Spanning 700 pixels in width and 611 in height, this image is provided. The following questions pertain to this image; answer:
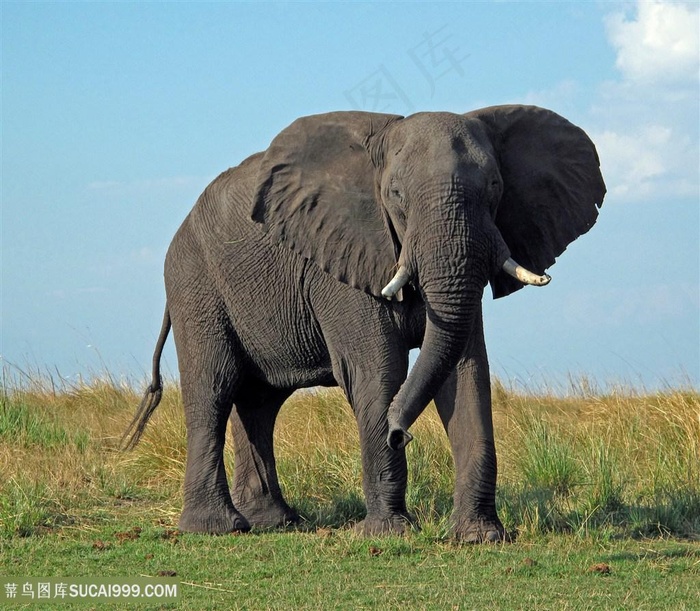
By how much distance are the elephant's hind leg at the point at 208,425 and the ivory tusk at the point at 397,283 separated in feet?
7.57

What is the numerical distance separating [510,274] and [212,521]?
340 cm

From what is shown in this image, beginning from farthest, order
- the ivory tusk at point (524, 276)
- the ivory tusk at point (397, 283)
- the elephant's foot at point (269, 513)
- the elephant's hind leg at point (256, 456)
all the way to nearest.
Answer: the elephant's hind leg at point (256, 456)
the elephant's foot at point (269, 513)
the ivory tusk at point (397, 283)
the ivory tusk at point (524, 276)

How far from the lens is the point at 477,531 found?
8.09m

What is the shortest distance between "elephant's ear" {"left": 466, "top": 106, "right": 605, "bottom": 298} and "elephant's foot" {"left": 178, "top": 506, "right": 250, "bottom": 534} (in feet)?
9.49

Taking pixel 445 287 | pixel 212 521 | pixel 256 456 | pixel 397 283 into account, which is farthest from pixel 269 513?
pixel 445 287

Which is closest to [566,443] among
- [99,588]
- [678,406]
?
[678,406]

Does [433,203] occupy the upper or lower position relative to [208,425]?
upper

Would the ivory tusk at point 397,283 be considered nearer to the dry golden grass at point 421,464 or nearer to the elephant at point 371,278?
the elephant at point 371,278

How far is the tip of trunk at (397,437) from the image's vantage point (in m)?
7.26

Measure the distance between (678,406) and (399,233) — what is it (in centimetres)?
630

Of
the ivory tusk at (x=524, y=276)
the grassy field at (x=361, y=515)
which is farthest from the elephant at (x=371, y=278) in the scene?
the grassy field at (x=361, y=515)

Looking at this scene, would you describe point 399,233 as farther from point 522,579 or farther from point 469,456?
point 522,579

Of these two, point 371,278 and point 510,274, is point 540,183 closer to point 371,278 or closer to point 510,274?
point 510,274

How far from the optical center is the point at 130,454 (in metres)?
12.2
